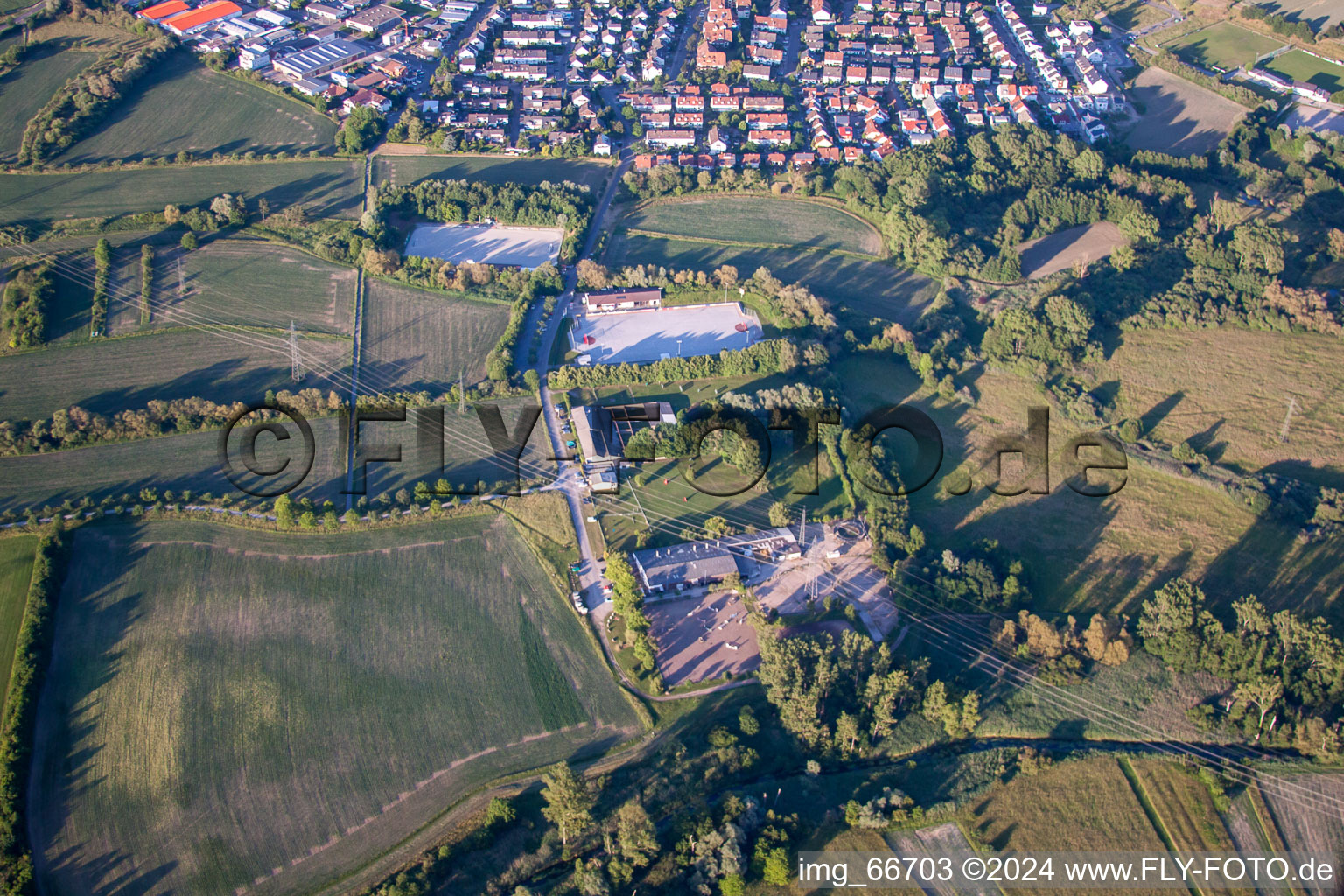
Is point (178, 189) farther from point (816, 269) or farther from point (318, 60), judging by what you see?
point (816, 269)

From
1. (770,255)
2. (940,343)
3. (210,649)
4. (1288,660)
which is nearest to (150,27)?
(770,255)

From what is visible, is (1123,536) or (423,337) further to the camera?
(423,337)

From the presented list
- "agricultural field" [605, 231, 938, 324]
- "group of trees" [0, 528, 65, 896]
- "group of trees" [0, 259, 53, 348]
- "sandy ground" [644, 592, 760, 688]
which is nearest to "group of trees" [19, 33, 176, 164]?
"group of trees" [0, 259, 53, 348]

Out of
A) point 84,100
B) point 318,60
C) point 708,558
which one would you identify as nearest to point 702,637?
point 708,558

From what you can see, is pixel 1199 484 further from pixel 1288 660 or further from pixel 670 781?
pixel 670 781

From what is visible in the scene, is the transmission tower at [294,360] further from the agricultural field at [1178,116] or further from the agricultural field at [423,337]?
the agricultural field at [1178,116]

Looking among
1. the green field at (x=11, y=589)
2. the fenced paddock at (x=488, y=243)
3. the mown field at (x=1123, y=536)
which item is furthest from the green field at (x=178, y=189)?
the mown field at (x=1123, y=536)
